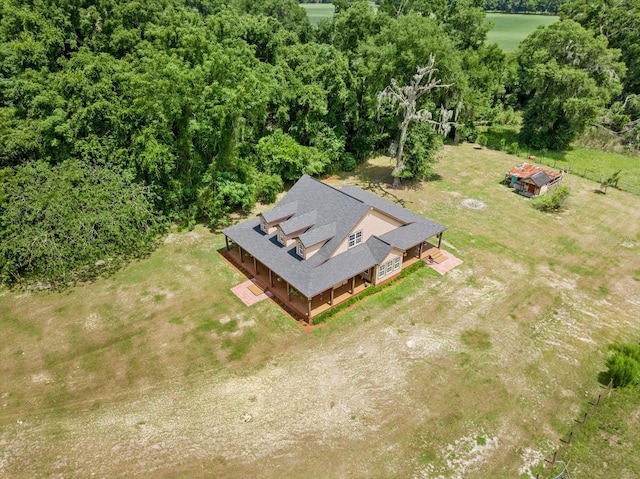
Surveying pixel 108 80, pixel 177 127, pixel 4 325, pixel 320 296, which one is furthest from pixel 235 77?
pixel 4 325

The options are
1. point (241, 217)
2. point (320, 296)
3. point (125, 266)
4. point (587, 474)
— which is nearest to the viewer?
point (587, 474)

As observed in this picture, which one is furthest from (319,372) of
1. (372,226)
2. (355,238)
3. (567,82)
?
(567,82)

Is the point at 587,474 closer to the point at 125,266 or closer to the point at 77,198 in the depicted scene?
the point at 125,266

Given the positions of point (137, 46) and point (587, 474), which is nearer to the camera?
point (587, 474)

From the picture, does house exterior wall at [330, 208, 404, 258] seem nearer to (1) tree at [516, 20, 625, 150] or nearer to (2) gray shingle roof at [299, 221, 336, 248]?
(2) gray shingle roof at [299, 221, 336, 248]

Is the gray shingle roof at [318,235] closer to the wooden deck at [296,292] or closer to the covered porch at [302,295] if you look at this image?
the covered porch at [302,295]

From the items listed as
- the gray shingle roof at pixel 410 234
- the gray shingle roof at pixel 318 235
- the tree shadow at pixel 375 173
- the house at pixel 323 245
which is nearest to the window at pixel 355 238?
the house at pixel 323 245

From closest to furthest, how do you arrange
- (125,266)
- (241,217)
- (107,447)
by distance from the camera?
(107,447), (125,266), (241,217)

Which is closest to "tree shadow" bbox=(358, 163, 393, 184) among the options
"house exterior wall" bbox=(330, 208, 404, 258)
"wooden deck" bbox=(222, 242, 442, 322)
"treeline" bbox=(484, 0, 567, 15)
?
"wooden deck" bbox=(222, 242, 442, 322)
